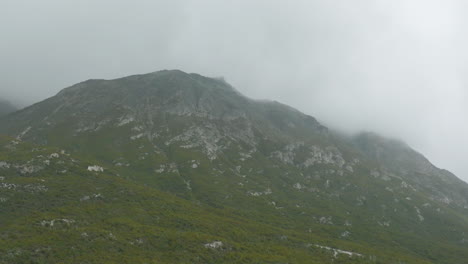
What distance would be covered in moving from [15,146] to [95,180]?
63979mm

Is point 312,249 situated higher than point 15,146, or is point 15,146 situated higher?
point 15,146

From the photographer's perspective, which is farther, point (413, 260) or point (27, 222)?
point (413, 260)

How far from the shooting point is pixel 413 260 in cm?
15525

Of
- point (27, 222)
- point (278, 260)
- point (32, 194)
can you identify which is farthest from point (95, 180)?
point (278, 260)

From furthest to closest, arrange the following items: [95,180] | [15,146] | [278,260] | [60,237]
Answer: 1. [15,146]
2. [95,180]
3. [278,260]
4. [60,237]

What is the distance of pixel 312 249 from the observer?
438 ft

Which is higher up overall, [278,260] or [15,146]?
[15,146]

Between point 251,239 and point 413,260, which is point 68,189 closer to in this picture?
point 251,239

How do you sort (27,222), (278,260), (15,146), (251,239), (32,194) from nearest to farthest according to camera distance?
(27,222)
(278,260)
(32,194)
(251,239)
(15,146)

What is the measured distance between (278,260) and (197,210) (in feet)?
203

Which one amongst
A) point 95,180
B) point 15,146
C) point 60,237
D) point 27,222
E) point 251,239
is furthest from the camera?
point 15,146

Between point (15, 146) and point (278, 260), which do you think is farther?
point (15, 146)

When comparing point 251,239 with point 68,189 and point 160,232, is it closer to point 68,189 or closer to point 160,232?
point 160,232

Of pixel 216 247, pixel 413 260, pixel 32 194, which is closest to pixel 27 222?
pixel 32 194
